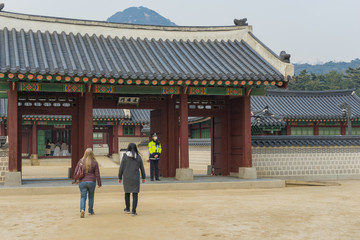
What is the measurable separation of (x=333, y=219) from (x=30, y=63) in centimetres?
1079

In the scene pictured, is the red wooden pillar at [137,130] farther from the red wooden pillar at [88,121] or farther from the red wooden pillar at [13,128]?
the red wooden pillar at [13,128]

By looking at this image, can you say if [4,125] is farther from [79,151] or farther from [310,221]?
[310,221]

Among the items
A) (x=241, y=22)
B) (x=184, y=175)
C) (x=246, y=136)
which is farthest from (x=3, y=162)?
(x=241, y=22)

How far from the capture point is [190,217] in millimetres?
9828

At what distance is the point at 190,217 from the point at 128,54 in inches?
381

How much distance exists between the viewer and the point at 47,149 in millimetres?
45562

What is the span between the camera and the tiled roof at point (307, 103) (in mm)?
36875

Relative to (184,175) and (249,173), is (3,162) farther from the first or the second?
(249,173)

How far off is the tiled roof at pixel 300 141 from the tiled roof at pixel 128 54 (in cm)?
313

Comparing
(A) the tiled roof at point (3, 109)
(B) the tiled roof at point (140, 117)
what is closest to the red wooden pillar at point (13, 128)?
(A) the tiled roof at point (3, 109)

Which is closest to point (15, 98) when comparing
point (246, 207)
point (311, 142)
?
point (246, 207)

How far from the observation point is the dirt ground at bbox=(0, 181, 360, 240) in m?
8.18

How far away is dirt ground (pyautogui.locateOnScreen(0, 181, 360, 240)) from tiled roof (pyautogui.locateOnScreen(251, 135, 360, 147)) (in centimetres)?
542

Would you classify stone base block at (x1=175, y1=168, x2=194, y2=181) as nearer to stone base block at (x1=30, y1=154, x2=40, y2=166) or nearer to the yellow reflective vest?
the yellow reflective vest
